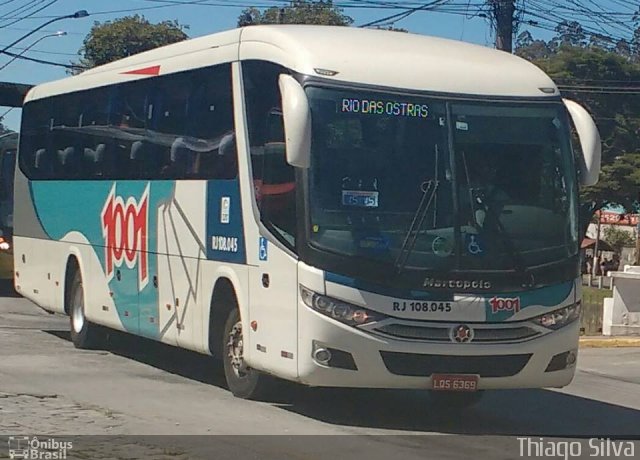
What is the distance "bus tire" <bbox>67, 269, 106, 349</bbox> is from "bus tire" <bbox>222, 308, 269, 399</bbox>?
173 inches

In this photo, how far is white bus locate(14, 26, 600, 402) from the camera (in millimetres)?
10086

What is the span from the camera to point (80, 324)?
16078mm

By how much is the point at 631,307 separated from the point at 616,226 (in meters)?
69.1

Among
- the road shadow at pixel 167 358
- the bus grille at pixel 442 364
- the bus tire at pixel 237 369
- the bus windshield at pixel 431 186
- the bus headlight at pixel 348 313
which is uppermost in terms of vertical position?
the bus windshield at pixel 431 186

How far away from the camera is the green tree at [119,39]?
70.6m

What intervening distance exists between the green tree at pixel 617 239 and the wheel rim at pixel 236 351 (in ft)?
238

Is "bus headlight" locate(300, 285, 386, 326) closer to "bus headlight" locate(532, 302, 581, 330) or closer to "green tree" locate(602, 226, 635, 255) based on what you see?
"bus headlight" locate(532, 302, 581, 330)

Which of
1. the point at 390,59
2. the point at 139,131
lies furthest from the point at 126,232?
the point at 390,59

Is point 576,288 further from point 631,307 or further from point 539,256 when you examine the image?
point 631,307

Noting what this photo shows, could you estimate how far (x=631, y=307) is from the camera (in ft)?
73.6

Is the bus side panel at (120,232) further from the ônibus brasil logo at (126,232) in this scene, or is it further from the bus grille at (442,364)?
the bus grille at (442,364)

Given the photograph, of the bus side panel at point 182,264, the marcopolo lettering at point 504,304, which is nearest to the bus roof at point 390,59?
the bus side panel at point 182,264

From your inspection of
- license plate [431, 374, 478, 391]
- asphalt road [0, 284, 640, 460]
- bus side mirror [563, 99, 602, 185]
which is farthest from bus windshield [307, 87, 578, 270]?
asphalt road [0, 284, 640, 460]

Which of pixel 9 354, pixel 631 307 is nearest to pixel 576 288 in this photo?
pixel 9 354
